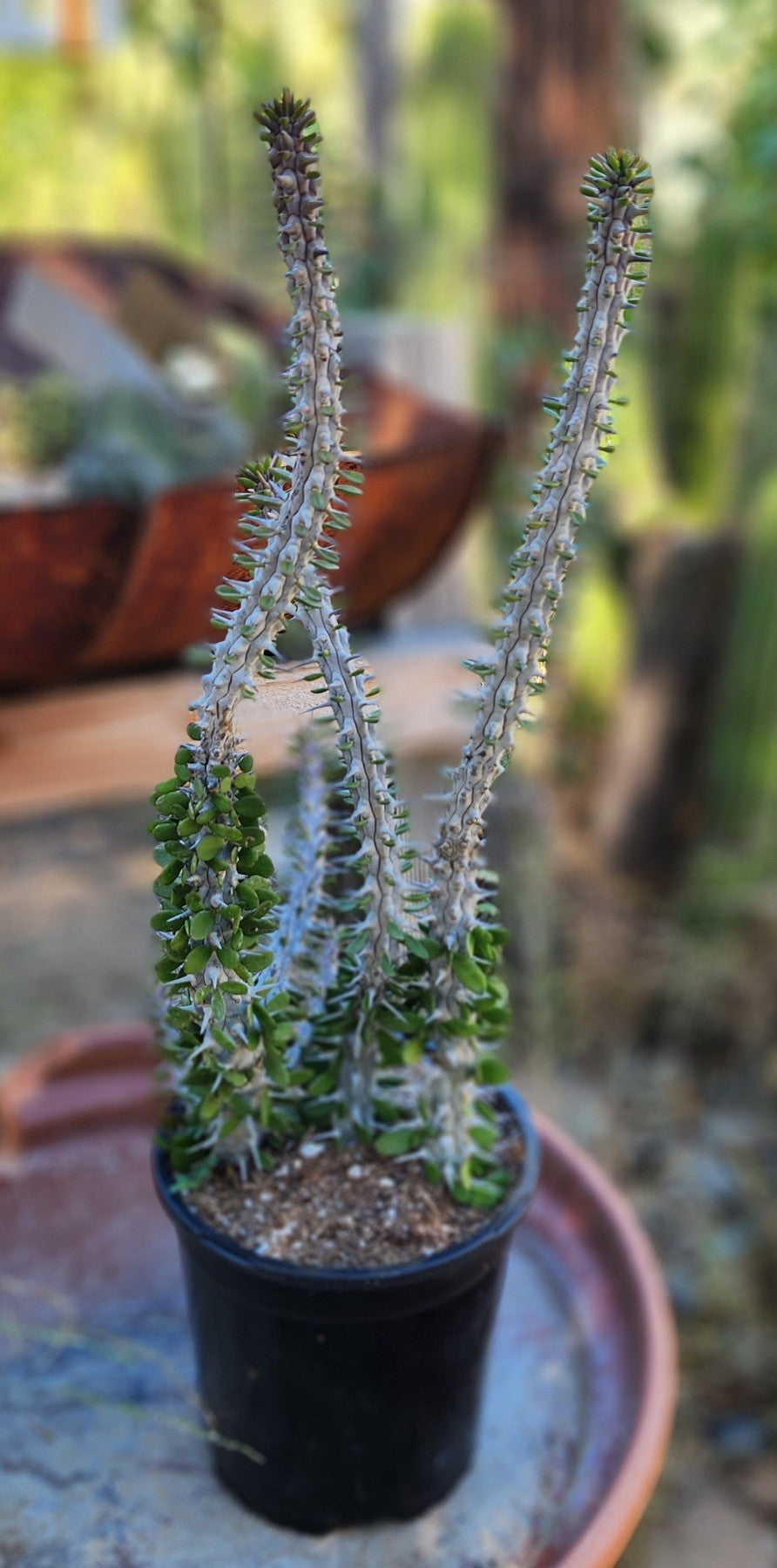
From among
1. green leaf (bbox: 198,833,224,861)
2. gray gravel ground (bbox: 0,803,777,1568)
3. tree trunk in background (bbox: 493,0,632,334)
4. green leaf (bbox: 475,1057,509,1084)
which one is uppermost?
tree trunk in background (bbox: 493,0,632,334)

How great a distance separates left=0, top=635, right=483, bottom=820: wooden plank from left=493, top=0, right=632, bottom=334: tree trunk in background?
148 centimetres

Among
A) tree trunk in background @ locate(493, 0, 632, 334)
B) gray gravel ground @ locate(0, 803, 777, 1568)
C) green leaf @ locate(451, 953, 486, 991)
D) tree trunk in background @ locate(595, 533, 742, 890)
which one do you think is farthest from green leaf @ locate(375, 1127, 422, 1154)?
tree trunk in background @ locate(493, 0, 632, 334)

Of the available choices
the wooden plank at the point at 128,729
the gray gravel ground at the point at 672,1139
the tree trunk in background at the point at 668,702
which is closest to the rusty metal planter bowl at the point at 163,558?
the wooden plank at the point at 128,729

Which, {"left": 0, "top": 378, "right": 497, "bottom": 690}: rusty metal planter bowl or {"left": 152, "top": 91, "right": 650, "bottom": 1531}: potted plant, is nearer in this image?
A: {"left": 152, "top": 91, "right": 650, "bottom": 1531}: potted plant

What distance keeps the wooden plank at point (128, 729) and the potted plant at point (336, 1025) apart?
0.53m

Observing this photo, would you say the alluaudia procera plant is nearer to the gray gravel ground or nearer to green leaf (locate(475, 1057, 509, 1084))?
green leaf (locate(475, 1057, 509, 1084))

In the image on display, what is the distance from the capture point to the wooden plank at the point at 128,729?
1435mm

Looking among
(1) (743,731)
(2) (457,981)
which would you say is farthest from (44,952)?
(2) (457,981)

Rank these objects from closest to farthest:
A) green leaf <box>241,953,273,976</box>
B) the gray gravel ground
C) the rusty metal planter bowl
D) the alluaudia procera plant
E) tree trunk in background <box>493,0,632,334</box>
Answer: the alluaudia procera plant → green leaf <box>241,953,273,976</box> → the rusty metal planter bowl → the gray gravel ground → tree trunk in background <box>493,0,632,334</box>

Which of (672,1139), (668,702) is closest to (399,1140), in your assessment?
(672,1139)

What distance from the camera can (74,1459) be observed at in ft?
2.92

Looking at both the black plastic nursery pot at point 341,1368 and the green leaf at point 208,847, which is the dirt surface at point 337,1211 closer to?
the black plastic nursery pot at point 341,1368

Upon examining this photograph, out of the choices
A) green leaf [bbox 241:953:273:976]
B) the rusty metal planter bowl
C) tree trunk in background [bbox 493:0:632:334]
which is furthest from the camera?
tree trunk in background [bbox 493:0:632:334]

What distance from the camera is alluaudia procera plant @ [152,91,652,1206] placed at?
0.61 meters
